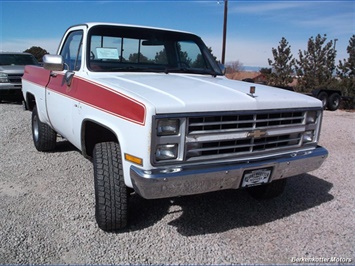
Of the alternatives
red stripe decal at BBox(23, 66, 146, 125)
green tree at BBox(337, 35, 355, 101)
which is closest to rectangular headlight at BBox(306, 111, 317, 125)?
red stripe decal at BBox(23, 66, 146, 125)

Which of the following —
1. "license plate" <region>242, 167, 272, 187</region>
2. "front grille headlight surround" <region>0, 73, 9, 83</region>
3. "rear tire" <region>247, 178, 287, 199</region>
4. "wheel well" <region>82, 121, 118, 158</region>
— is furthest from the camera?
"front grille headlight surround" <region>0, 73, 9, 83</region>

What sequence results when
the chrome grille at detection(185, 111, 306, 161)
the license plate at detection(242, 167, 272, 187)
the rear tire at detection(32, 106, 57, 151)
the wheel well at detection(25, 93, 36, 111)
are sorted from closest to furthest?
the chrome grille at detection(185, 111, 306, 161) < the license plate at detection(242, 167, 272, 187) < the rear tire at detection(32, 106, 57, 151) < the wheel well at detection(25, 93, 36, 111)

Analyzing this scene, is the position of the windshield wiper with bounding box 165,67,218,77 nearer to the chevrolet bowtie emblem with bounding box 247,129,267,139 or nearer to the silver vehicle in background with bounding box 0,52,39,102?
the chevrolet bowtie emblem with bounding box 247,129,267,139

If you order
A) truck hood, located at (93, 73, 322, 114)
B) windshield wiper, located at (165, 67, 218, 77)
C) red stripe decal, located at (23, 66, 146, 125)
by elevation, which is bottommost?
red stripe decal, located at (23, 66, 146, 125)

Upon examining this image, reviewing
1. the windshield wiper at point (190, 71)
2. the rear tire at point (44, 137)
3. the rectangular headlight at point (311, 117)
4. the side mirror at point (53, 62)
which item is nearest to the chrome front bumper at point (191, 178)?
the rectangular headlight at point (311, 117)

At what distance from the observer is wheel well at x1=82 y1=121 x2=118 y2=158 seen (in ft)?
11.5

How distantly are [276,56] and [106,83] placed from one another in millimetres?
17958

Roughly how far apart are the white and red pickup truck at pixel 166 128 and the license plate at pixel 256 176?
0.01m

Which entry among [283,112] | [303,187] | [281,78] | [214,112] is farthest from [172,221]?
[281,78]

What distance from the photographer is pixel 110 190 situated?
3.02m

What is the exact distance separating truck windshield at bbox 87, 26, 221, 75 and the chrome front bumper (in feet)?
5.56

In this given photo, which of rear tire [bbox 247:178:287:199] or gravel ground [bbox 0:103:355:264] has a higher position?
rear tire [bbox 247:178:287:199]

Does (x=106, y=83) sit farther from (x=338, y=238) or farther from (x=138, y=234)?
(x=338, y=238)

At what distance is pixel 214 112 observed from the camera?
2762mm
